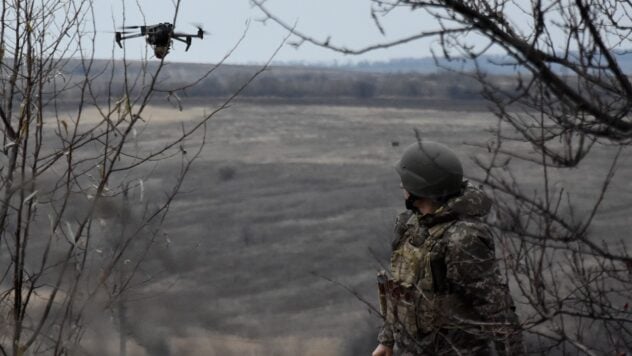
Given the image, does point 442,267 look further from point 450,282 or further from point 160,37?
point 160,37

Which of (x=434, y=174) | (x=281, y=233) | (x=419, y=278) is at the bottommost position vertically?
(x=281, y=233)

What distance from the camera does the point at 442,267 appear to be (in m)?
4.43

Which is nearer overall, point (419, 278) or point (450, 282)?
point (450, 282)

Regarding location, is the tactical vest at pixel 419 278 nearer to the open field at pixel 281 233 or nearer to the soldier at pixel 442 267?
the soldier at pixel 442 267

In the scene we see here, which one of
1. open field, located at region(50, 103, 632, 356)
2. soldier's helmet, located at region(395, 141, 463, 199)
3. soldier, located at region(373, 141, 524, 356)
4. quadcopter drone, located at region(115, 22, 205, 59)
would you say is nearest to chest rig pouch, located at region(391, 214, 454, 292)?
soldier, located at region(373, 141, 524, 356)

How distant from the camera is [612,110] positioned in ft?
11.2

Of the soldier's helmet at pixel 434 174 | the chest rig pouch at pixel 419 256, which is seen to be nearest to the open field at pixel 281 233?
the chest rig pouch at pixel 419 256

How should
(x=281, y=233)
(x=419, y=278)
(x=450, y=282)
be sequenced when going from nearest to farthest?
(x=450, y=282), (x=419, y=278), (x=281, y=233)

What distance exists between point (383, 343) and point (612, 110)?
1776mm

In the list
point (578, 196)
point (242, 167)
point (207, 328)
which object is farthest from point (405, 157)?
point (242, 167)

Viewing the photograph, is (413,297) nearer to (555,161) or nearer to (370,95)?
(555,161)

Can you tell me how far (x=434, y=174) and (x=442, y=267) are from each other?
41cm

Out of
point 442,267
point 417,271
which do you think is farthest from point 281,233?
point 442,267

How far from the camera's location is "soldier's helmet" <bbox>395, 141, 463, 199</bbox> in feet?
14.4
